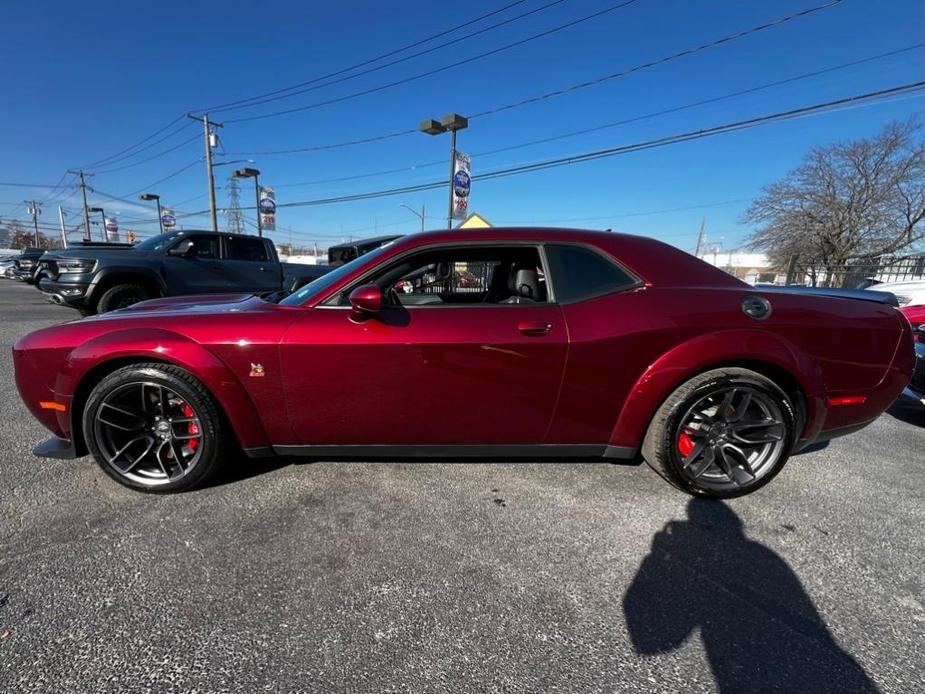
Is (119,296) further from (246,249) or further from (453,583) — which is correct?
(453,583)

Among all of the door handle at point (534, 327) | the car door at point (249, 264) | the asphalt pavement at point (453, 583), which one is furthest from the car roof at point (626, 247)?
the car door at point (249, 264)

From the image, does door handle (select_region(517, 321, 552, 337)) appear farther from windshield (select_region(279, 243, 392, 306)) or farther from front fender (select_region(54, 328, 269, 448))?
front fender (select_region(54, 328, 269, 448))

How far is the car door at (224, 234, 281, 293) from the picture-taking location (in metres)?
8.48

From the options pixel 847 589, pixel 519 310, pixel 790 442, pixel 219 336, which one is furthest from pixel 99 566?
pixel 790 442

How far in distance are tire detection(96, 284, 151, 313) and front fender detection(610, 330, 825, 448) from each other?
8084 mm

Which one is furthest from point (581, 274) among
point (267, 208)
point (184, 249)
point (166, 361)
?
point (267, 208)

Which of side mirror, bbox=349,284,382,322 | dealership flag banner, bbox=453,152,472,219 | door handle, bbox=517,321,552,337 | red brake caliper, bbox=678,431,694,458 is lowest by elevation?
red brake caliper, bbox=678,431,694,458

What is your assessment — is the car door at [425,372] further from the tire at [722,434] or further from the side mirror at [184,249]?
the side mirror at [184,249]

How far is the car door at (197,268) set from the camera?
25.6 ft

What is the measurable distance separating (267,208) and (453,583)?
99.8ft

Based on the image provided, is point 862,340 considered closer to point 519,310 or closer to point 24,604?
point 519,310

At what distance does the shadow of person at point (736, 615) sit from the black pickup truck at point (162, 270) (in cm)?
592

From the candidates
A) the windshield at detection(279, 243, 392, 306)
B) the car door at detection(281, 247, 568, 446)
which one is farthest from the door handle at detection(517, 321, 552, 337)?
the windshield at detection(279, 243, 392, 306)

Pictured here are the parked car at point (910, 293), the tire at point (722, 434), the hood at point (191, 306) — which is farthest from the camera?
the parked car at point (910, 293)
